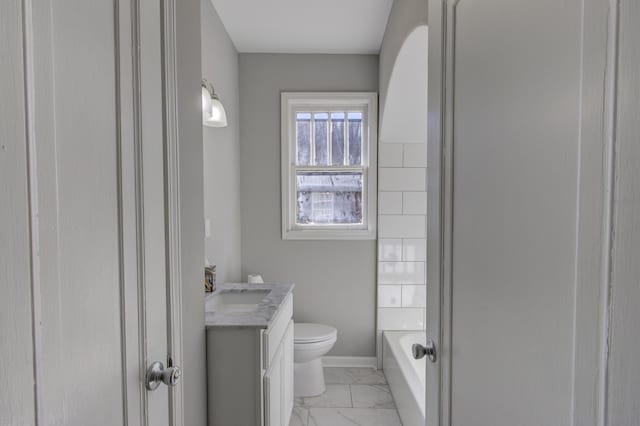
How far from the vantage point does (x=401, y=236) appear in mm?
3072

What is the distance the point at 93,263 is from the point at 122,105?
0.33 m

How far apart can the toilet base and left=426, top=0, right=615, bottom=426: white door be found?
183cm

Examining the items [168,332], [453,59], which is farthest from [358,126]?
[168,332]

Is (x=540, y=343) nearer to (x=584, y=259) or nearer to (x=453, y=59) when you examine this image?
(x=584, y=259)

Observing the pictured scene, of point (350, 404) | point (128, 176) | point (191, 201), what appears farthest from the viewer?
point (350, 404)

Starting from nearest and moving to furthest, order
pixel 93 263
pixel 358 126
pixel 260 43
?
pixel 93 263 < pixel 260 43 < pixel 358 126

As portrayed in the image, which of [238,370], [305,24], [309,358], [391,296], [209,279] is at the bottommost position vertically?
[309,358]

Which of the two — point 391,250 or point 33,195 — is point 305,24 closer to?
point 391,250

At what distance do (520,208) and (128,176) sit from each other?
77cm

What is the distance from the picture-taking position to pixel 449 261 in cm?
95

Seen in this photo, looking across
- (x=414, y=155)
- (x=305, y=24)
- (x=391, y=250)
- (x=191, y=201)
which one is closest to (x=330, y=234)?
(x=391, y=250)

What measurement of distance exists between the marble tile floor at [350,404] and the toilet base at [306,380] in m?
0.05

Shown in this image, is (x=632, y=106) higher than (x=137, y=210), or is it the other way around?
(x=632, y=106)

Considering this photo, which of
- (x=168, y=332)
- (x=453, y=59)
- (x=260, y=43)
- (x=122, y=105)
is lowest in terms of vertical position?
(x=168, y=332)
